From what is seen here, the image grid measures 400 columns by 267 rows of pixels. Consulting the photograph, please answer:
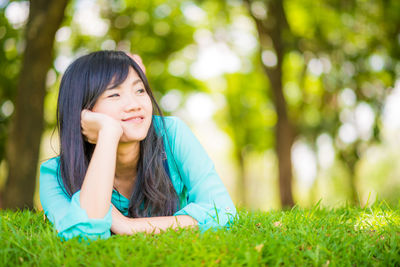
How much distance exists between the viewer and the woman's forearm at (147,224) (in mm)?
2625

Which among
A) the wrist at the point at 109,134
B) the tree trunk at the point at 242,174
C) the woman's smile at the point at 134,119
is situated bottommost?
the tree trunk at the point at 242,174

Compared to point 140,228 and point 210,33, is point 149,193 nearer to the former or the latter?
point 140,228

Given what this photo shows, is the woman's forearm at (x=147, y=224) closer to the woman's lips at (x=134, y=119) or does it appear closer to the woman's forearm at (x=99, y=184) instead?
the woman's forearm at (x=99, y=184)

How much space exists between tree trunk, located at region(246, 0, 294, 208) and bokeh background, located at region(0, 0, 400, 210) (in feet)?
0.09

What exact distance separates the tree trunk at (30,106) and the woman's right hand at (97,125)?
447cm

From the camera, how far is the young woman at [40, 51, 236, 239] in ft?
8.41

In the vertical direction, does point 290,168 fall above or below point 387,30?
below

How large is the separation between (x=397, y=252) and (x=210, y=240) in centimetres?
106

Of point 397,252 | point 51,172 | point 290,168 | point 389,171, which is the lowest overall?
point 389,171

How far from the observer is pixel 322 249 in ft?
7.30

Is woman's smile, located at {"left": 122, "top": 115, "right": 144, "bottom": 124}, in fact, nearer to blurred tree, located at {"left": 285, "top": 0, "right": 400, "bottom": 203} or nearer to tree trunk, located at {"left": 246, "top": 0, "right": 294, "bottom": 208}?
tree trunk, located at {"left": 246, "top": 0, "right": 294, "bottom": 208}

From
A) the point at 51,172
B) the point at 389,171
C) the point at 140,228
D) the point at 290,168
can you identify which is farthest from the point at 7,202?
the point at 389,171

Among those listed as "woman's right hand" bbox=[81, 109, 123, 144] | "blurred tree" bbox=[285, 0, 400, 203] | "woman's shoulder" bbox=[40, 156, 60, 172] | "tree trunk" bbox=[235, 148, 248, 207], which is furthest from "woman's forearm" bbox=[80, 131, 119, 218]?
"tree trunk" bbox=[235, 148, 248, 207]

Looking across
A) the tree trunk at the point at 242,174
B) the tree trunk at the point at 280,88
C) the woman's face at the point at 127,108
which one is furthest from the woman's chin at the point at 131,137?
the tree trunk at the point at 242,174
